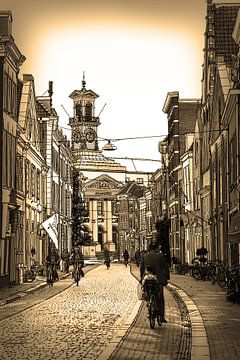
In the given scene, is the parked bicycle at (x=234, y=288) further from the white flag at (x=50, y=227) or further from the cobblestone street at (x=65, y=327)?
the white flag at (x=50, y=227)

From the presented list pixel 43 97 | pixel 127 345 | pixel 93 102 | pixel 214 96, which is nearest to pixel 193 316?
pixel 127 345

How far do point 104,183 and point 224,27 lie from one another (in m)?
76.7

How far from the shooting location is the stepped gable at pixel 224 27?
32.3 metres

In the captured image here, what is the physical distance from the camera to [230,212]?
25.6 m

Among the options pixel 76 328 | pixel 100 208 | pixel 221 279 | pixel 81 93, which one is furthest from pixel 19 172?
pixel 100 208

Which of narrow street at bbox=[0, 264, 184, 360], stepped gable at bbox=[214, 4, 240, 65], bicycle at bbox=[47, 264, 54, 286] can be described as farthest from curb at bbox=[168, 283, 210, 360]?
stepped gable at bbox=[214, 4, 240, 65]

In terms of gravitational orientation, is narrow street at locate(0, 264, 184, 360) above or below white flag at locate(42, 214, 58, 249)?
below

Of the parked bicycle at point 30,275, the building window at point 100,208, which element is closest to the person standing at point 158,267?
the parked bicycle at point 30,275

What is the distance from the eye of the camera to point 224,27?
33.0m

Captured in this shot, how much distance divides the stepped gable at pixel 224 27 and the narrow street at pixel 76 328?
1463 cm

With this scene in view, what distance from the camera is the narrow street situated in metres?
10.2

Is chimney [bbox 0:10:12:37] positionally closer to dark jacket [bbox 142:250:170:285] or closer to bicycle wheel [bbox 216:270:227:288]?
bicycle wheel [bbox 216:270:227:288]

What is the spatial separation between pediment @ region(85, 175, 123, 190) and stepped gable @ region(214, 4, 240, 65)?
73739 millimetres

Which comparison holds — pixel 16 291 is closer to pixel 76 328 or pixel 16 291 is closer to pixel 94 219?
pixel 76 328
